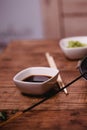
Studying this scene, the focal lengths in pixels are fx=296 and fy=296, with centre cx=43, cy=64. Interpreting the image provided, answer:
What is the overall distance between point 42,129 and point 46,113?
0.09m

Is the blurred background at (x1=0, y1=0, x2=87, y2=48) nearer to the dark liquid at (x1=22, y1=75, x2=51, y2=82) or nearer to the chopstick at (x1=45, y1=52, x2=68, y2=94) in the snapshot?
the chopstick at (x1=45, y1=52, x2=68, y2=94)

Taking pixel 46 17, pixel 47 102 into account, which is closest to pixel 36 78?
pixel 47 102

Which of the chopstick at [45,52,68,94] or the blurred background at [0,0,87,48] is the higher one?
the chopstick at [45,52,68,94]

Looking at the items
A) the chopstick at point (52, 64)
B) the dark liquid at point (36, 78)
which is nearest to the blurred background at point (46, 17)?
the chopstick at point (52, 64)

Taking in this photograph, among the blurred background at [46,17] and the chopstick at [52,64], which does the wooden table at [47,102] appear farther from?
the blurred background at [46,17]

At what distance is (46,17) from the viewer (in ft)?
8.75

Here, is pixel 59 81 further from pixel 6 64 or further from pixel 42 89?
pixel 6 64

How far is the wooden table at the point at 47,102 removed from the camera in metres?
0.90

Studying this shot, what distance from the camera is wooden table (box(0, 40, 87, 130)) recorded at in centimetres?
90

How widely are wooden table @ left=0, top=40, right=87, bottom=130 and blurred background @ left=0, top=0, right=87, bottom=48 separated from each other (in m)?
1.20

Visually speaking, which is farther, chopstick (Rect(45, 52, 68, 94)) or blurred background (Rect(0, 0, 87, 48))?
blurred background (Rect(0, 0, 87, 48))

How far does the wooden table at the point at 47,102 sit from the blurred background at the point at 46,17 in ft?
3.93

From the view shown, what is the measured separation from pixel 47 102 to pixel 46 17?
5.71 ft

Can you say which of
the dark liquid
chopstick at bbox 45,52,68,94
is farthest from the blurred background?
the dark liquid
